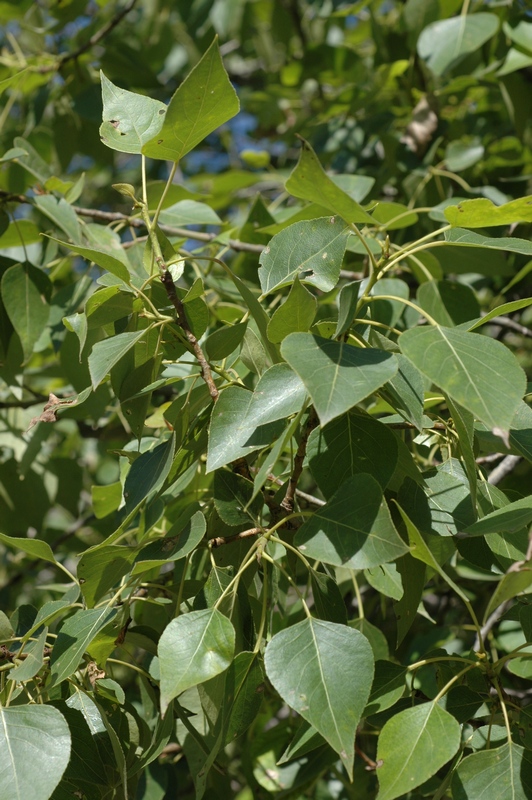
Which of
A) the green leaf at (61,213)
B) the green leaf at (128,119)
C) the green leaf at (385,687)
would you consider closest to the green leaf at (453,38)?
the green leaf at (61,213)

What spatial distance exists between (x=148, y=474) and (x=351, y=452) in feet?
0.72

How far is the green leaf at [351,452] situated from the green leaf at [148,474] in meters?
0.15

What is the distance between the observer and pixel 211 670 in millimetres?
703

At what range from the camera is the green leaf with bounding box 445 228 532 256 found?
2.63 ft

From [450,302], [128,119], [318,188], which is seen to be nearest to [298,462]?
[318,188]

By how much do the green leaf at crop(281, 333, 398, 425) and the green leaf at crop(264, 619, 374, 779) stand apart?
0.24 meters

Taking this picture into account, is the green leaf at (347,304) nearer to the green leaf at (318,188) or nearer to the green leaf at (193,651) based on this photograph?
the green leaf at (318,188)

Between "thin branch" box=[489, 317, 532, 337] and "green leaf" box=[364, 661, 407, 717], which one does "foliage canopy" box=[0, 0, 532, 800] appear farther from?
"thin branch" box=[489, 317, 532, 337]

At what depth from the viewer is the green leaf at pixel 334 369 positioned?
64 centimetres

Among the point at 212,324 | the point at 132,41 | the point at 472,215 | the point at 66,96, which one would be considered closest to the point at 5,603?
the point at 212,324

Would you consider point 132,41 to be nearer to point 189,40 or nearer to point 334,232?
point 189,40

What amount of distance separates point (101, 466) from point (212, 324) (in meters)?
1.02

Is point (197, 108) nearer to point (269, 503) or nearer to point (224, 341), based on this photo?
point (224, 341)

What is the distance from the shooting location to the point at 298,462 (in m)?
0.84
